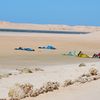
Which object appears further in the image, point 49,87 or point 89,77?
point 89,77

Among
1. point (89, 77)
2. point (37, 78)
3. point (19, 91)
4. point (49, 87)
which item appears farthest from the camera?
point (89, 77)

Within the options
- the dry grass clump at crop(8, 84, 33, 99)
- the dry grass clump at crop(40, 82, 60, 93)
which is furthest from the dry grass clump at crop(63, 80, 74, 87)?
the dry grass clump at crop(8, 84, 33, 99)

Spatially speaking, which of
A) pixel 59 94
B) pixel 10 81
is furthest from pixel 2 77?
pixel 59 94

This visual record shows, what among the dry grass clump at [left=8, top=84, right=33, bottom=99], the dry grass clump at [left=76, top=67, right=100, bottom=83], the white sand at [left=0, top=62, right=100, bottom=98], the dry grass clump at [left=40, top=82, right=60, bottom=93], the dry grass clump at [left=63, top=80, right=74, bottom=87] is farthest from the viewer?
the dry grass clump at [left=76, top=67, right=100, bottom=83]

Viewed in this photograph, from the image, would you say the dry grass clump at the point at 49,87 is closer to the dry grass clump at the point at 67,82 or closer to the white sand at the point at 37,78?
the white sand at the point at 37,78

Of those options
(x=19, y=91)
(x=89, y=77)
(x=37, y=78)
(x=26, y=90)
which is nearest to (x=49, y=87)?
(x=26, y=90)

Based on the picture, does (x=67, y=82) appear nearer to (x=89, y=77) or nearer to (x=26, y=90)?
(x=89, y=77)

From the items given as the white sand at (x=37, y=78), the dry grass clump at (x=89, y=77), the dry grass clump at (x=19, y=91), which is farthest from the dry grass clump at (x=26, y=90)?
the dry grass clump at (x=89, y=77)

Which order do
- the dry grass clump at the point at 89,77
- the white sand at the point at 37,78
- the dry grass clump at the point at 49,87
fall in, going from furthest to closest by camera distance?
1. the dry grass clump at the point at 89,77
2. the white sand at the point at 37,78
3. the dry grass clump at the point at 49,87

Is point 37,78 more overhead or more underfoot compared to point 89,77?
more underfoot

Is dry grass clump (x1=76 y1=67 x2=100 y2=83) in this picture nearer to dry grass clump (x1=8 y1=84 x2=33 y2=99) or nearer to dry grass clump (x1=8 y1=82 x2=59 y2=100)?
dry grass clump (x1=8 y1=82 x2=59 y2=100)

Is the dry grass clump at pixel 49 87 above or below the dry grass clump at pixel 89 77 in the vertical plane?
below

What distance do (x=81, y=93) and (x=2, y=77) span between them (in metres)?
2.41

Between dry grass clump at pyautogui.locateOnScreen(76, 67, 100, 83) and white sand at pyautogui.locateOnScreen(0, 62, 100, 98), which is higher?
dry grass clump at pyautogui.locateOnScreen(76, 67, 100, 83)
